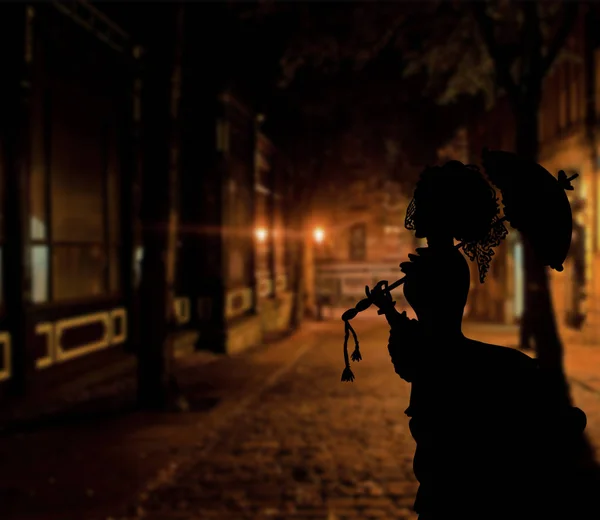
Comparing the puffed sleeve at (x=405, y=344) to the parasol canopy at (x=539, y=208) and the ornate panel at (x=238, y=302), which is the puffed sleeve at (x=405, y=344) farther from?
the ornate panel at (x=238, y=302)

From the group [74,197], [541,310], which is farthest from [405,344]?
[74,197]

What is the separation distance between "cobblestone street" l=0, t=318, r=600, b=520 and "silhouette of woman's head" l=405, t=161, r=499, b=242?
416 cm

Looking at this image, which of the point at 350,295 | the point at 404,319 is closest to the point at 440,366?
the point at 404,319

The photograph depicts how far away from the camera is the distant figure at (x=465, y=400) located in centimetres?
209

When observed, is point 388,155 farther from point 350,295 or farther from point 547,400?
point 547,400

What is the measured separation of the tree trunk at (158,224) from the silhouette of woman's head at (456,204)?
24.5 feet

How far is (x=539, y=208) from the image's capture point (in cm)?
218

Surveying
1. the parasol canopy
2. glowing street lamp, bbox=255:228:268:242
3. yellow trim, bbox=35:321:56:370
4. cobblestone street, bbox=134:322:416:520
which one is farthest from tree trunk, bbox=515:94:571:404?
glowing street lamp, bbox=255:228:268:242

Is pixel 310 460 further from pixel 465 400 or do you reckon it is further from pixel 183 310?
pixel 183 310

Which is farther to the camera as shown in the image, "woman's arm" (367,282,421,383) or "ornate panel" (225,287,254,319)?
"ornate panel" (225,287,254,319)

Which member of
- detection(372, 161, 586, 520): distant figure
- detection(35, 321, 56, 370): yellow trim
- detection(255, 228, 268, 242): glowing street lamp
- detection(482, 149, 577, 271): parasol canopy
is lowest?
detection(35, 321, 56, 370): yellow trim

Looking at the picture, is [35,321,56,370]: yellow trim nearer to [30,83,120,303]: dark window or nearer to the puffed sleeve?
[30,83,120,303]: dark window

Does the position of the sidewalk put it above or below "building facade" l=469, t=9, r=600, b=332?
below

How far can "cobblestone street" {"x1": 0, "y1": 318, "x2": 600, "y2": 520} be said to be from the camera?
237 inches
